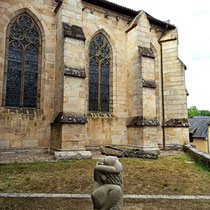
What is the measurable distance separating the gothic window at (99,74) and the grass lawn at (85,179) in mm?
4837

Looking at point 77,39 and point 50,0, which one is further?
point 50,0

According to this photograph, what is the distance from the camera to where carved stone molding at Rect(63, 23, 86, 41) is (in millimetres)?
8512

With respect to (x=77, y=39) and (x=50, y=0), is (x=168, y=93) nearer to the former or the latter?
(x=77, y=39)

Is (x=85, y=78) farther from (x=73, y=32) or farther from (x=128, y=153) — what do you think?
(x=128, y=153)

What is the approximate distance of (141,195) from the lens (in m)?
3.79

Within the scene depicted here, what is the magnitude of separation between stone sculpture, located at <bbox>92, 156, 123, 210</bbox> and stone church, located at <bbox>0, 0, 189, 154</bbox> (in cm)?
560

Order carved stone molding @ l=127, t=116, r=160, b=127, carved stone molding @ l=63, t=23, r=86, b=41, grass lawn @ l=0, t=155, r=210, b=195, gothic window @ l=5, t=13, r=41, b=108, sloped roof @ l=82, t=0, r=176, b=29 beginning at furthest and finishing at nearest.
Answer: sloped roof @ l=82, t=0, r=176, b=29 < carved stone molding @ l=127, t=116, r=160, b=127 < gothic window @ l=5, t=13, r=41, b=108 < carved stone molding @ l=63, t=23, r=86, b=41 < grass lawn @ l=0, t=155, r=210, b=195

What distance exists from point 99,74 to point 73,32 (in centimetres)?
289

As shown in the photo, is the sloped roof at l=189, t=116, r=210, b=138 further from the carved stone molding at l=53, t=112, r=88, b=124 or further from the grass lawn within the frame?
the carved stone molding at l=53, t=112, r=88, b=124

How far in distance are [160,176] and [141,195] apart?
181 cm

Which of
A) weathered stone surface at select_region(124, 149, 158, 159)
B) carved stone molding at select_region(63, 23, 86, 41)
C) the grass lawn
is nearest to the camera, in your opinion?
the grass lawn

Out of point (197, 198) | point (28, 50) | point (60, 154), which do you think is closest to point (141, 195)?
point (197, 198)

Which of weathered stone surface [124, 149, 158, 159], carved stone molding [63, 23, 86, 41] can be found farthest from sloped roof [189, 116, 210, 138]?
carved stone molding [63, 23, 86, 41]

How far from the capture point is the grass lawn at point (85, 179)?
163 inches
